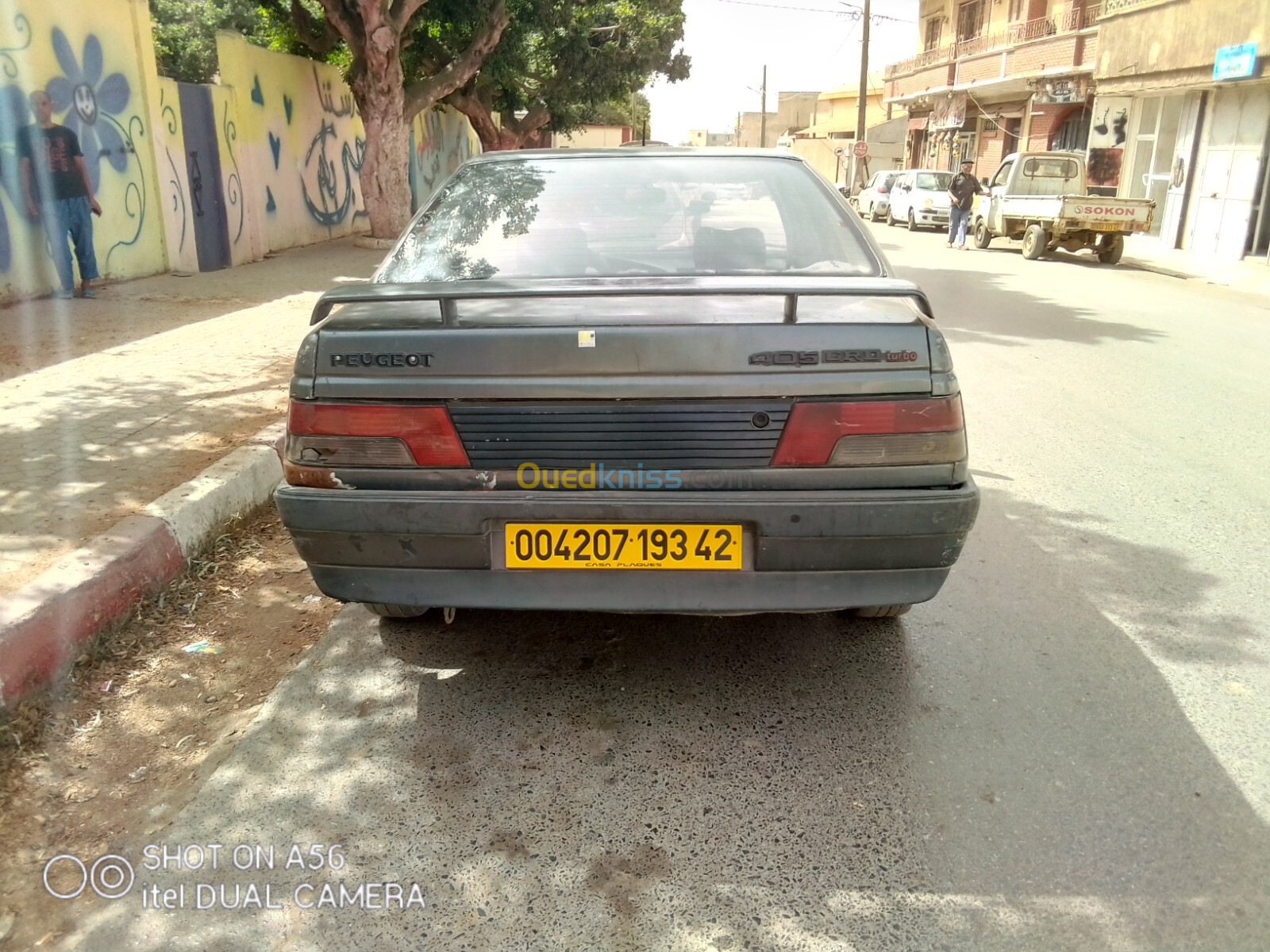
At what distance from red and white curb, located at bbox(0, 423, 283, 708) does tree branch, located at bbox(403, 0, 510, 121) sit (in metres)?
12.5

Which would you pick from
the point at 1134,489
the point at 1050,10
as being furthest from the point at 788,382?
the point at 1050,10

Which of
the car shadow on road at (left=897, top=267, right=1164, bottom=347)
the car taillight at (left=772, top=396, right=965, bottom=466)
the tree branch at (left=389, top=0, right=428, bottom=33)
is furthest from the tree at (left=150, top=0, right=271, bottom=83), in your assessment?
the car taillight at (left=772, top=396, right=965, bottom=466)

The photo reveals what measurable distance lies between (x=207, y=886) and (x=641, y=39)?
22.0 m

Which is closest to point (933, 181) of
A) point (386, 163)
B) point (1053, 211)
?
point (1053, 211)

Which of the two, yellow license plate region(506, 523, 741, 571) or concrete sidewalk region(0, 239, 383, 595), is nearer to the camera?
yellow license plate region(506, 523, 741, 571)

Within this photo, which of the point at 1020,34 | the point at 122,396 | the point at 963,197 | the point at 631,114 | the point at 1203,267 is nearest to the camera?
the point at 122,396

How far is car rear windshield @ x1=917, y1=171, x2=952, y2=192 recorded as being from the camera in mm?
25969

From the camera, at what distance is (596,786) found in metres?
2.57

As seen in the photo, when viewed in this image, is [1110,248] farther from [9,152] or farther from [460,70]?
[9,152]

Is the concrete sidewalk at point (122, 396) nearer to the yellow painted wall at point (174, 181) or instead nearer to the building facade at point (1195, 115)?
the yellow painted wall at point (174, 181)

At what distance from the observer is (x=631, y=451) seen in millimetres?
2555

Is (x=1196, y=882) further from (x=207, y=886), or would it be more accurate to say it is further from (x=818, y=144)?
(x=818, y=144)

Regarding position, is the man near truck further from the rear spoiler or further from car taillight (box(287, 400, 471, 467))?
car taillight (box(287, 400, 471, 467))

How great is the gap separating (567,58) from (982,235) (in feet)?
31.7
